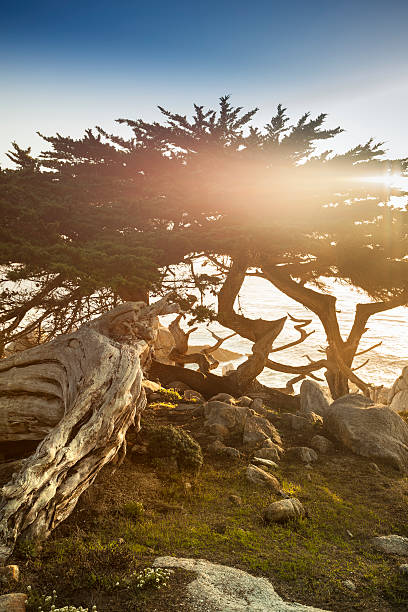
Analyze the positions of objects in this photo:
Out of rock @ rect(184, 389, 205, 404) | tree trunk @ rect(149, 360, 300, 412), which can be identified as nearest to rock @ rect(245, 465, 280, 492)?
rock @ rect(184, 389, 205, 404)

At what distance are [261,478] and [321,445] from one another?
2699 mm

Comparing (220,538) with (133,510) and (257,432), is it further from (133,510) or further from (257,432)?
(257,432)

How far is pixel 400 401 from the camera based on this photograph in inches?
800

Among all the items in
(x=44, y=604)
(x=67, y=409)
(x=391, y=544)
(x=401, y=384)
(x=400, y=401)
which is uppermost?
(x=67, y=409)

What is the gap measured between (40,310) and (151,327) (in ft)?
11.8

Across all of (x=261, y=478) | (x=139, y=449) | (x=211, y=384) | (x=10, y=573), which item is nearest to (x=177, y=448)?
(x=139, y=449)

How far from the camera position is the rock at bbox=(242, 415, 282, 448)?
829 centimetres

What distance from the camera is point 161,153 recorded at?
13.5 metres

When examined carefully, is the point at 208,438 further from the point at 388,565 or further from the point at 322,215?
the point at 322,215

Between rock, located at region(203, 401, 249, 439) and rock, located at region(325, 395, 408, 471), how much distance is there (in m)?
2.31

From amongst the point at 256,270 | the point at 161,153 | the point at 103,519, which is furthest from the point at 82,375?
the point at 161,153

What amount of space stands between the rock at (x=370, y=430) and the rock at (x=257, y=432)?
1535mm

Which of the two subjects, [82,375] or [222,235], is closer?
[82,375]

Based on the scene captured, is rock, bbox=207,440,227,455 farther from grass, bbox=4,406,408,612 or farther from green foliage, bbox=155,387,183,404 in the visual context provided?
green foliage, bbox=155,387,183,404
